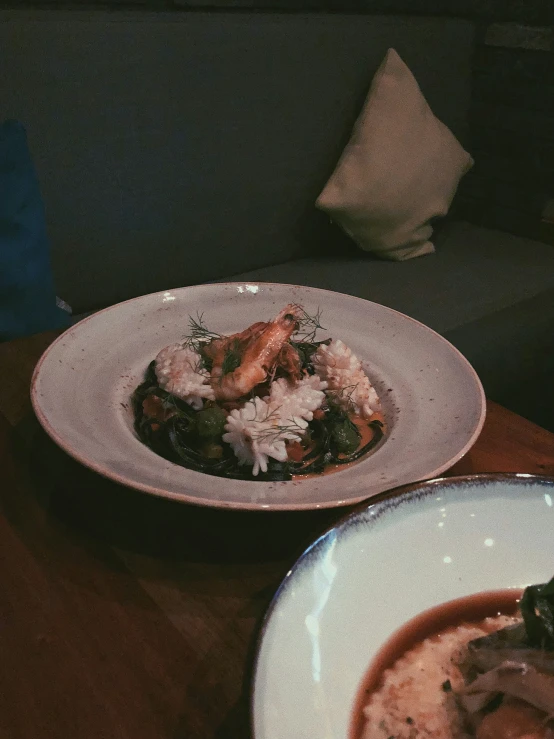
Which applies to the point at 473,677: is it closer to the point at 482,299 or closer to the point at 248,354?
the point at 248,354

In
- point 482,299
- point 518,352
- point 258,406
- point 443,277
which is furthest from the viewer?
point 443,277

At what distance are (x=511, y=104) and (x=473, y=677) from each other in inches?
111

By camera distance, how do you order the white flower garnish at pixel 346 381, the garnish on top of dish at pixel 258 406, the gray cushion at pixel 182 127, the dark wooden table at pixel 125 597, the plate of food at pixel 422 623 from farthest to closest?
1. the gray cushion at pixel 182 127
2. the white flower garnish at pixel 346 381
3. the garnish on top of dish at pixel 258 406
4. the dark wooden table at pixel 125 597
5. the plate of food at pixel 422 623

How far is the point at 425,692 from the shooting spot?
0.53 m

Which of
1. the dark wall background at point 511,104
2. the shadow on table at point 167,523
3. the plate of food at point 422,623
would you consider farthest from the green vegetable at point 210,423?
the dark wall background at point 511,104

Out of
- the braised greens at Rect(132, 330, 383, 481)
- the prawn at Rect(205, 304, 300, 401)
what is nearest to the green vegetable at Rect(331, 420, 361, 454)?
the braised greens at Rect(132, 330, 383, 481)

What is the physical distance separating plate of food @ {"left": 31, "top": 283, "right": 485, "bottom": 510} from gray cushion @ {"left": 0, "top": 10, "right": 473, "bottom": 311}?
0.76m

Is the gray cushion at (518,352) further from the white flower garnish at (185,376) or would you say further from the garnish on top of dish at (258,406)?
the white flower garnish at (185,376)

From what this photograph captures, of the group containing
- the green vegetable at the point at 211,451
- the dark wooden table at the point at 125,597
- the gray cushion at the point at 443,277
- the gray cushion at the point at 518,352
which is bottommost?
the gray cushion at the point at 518,352

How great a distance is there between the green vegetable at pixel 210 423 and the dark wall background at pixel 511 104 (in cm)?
213

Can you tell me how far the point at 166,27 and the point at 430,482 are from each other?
171 centimetres

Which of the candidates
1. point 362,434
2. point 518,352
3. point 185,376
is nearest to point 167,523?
point 185,376

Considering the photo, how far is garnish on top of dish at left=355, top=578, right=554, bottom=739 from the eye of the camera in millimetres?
468

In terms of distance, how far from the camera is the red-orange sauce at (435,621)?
0.52m
